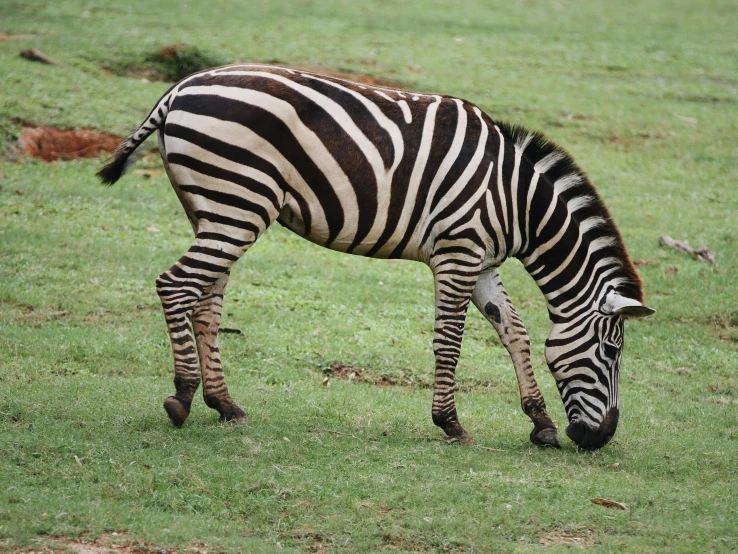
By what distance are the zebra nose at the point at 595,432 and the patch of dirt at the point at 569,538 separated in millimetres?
1777

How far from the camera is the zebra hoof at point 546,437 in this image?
318 inches

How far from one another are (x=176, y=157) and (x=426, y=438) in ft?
10.6

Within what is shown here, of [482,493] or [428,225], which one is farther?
[428,225]

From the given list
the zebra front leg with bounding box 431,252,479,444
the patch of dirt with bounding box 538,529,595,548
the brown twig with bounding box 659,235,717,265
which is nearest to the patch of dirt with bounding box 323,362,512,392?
the zebra front leg with bounding box 431,252,479,444

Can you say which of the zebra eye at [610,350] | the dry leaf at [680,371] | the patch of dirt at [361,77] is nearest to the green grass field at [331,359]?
the dry leaf at [680,371]

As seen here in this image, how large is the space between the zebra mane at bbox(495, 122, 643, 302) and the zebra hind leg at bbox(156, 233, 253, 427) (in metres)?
2.65

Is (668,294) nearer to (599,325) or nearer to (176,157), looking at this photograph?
(599,325)

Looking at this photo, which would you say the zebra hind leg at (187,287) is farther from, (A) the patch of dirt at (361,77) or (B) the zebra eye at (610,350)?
(A) the patch of dirt at (361,77)

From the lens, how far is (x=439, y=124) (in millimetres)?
7898

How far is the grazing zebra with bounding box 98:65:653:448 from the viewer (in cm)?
735

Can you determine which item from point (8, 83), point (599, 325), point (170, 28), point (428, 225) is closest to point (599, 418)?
point (599, 325)

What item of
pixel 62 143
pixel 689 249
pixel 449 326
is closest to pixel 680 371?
pixel 689 249

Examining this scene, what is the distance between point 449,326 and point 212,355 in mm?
2100

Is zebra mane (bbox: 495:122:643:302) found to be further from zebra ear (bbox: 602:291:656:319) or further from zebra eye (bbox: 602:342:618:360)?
zebra eye (bbox: 602:342:618:360)
